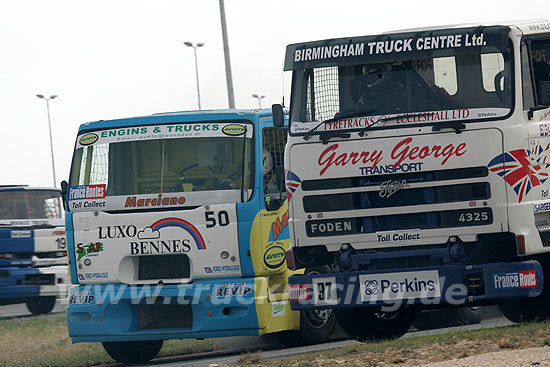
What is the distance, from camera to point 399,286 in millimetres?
10914

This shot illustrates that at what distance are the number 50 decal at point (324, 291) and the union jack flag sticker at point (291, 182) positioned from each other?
91 cm

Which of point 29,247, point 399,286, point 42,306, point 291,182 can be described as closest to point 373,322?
point 399,286

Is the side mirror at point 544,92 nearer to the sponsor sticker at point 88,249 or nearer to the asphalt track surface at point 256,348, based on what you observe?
the asphalt track surface at point 256,348

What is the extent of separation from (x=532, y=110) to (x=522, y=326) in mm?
2341

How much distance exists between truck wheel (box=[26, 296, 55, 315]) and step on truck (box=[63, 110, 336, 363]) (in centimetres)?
843

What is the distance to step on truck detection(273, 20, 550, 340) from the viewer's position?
420 inches

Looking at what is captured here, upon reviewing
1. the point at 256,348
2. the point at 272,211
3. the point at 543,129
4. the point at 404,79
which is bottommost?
the point at 256,348

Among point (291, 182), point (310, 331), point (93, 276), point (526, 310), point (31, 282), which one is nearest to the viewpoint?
point (291, 182)

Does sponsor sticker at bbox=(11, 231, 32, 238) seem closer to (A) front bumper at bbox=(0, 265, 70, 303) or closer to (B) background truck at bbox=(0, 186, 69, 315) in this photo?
(B) background truck at bbox=(0, 186, 69, 315)

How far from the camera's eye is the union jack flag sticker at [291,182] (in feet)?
36.9

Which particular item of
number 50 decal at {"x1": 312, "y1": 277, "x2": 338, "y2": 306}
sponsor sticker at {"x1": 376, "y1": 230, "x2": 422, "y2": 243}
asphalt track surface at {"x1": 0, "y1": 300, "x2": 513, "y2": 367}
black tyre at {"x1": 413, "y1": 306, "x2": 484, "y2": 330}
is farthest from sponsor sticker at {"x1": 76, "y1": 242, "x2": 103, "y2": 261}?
black tyre at {"x1": 413, "y1": 306, "x2": 484, "y2": 330}

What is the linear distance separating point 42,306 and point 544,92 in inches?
509

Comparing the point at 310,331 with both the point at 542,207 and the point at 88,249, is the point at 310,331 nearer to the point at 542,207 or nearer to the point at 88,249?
the point at 88,249

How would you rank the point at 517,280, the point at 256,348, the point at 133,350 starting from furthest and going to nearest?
the point at 256,348
the point at 133,350
the point at 517,280
